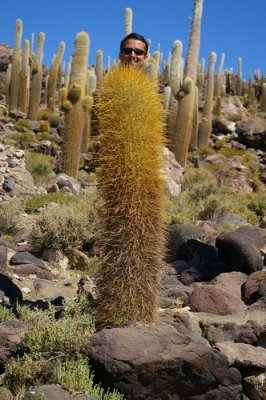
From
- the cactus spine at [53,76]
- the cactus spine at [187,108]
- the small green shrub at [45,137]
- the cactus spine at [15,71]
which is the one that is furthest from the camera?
the cactus spine at [53,76]

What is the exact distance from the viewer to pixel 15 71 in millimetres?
26875

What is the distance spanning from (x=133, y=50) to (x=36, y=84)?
2151cm

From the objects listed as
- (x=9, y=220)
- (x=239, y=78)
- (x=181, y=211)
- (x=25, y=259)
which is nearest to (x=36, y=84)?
(x=181, y=211)

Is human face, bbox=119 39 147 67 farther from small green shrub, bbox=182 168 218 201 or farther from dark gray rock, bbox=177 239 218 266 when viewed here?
small green shrub, bbox=182 168 218 201

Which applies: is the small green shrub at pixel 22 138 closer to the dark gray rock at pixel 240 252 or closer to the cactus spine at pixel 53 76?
the cactus spine at pixel 53 76

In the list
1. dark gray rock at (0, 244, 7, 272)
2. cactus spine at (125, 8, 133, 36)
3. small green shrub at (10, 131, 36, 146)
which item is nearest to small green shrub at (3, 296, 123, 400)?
dark gray rock at (0, 244, 7, 272)

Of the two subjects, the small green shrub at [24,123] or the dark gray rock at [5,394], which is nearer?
the dark gray rock at [5,394]

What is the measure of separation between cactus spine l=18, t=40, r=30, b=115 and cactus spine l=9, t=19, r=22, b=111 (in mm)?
240

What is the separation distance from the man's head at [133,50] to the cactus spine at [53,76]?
24010 millimetres

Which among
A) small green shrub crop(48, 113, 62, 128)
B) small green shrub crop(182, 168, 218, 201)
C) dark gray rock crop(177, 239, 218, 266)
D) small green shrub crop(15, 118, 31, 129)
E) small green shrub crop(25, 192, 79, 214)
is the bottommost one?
dark gray rock crop(177, 239, 218, 266)

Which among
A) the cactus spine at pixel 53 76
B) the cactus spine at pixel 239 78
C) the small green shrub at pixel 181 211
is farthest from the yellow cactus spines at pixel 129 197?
the cactus spine at pixel 239 78

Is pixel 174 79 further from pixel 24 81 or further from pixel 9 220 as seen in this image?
pixel 9 220

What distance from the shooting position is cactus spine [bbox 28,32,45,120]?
1000 inches

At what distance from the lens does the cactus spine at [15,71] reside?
87.0 ft
